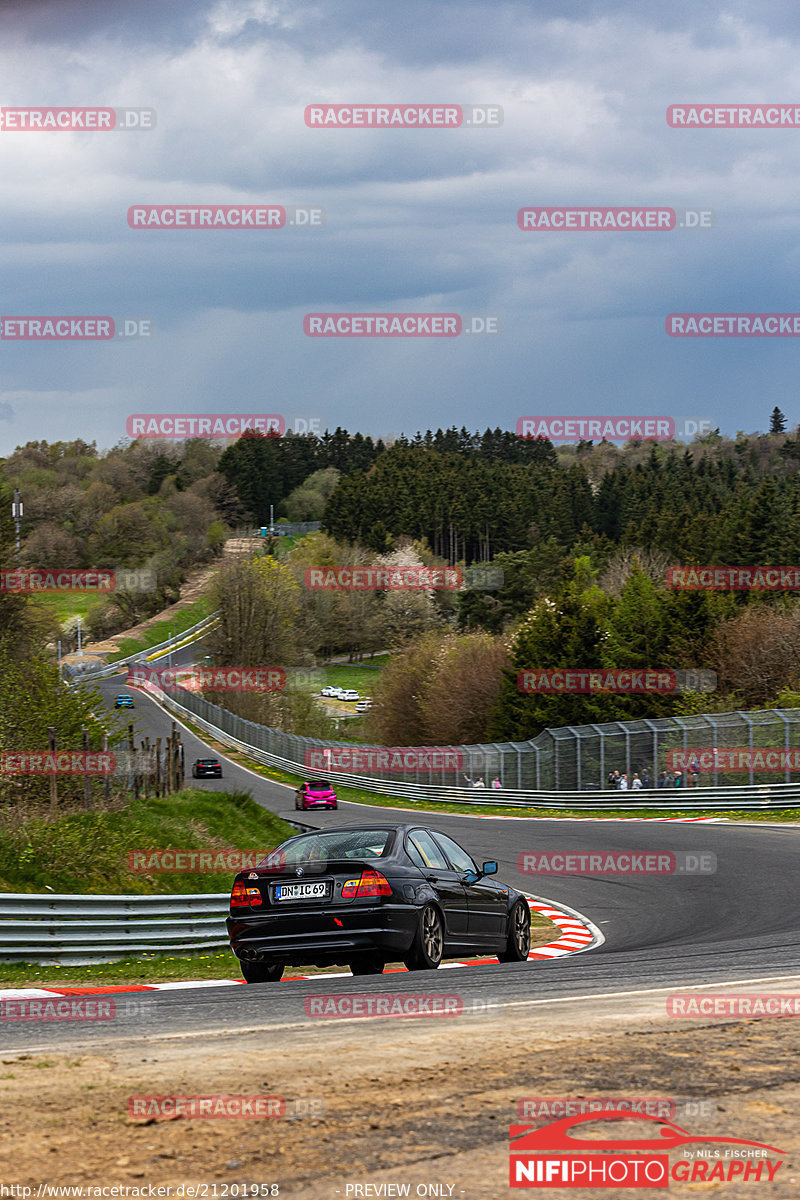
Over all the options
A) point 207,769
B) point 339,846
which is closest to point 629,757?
point 207,769

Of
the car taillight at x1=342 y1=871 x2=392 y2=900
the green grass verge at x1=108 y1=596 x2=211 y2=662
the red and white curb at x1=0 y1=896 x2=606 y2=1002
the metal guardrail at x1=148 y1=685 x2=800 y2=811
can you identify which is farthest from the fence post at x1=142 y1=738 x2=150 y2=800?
the green grass verge at x1=108 y1=596 x2=211 y2=662

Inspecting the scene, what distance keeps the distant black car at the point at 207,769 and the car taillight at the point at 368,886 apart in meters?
50.3

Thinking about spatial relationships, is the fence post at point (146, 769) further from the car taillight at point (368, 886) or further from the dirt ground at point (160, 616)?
the dirt ground at point (160, 616)

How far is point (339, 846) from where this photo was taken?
35.2 ft

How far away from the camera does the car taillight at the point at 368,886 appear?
1006 cm

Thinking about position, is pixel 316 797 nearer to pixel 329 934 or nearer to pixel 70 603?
pixel 329 934

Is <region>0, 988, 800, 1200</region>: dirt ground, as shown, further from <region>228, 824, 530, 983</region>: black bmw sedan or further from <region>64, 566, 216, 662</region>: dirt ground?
<region>64, 566, 216, 662</region>: dirt ground

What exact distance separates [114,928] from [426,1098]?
27.8ft

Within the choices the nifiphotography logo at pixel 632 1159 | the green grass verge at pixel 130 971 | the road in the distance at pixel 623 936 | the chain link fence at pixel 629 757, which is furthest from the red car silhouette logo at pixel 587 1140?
the chain link fence at pixel 629 757

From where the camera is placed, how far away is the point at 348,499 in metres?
156

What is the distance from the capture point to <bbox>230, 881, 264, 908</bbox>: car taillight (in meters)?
10.4

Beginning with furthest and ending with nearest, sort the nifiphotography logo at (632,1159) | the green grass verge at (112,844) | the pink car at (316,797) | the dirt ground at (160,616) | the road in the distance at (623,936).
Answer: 1. the dirt ground at (160,616)
2. the pink car at (316,797)
3. the green grass verge at (112,844)
4. the road in the distance at (623,936)
5. the nifiphotography logo at (632,1159)

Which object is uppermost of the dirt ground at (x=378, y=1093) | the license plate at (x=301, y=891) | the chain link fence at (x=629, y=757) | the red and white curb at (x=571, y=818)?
the dirt ground at (x=378, y=1093)

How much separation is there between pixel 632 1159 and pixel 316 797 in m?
46.4
